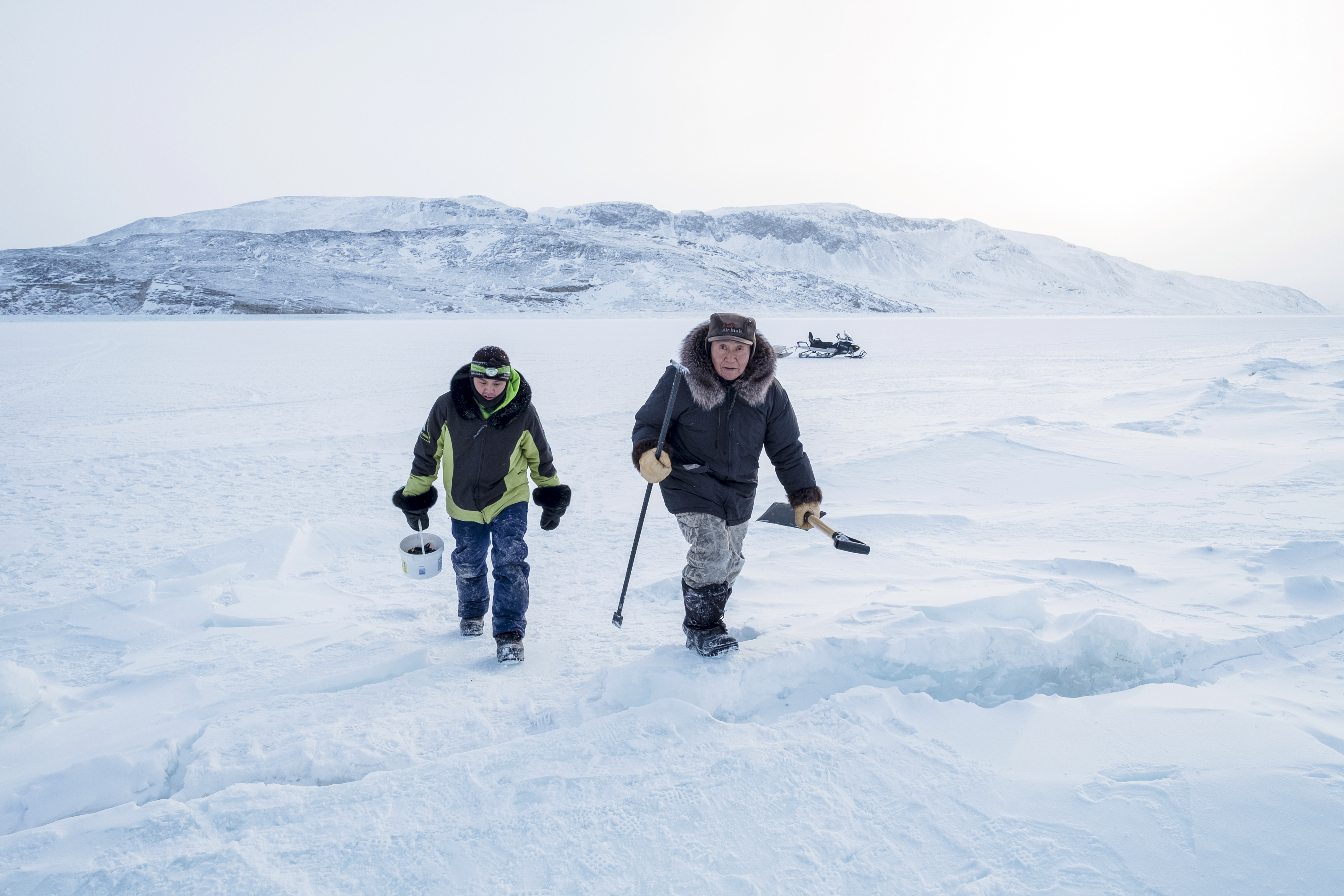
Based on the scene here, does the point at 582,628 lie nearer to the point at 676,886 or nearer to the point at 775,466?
A: the point at 775,466

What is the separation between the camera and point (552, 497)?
3232 millimetres

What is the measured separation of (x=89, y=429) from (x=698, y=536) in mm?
9064

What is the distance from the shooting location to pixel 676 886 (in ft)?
5.84

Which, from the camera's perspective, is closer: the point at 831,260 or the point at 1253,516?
the point at 1253,516

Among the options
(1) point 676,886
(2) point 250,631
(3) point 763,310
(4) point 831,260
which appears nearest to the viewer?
(1) point 676,886

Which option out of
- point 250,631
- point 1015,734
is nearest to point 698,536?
point 1015,734

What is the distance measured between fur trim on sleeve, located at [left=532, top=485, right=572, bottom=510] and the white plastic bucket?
48cm

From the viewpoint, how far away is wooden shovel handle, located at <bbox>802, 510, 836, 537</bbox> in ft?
9.72

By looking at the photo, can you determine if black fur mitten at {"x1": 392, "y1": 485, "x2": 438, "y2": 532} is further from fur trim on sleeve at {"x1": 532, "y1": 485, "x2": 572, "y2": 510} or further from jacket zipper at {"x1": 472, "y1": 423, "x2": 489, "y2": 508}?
fur trim on sleeve at {"x1": 532, "y1": 485, "x2": 572, "y2": 510}

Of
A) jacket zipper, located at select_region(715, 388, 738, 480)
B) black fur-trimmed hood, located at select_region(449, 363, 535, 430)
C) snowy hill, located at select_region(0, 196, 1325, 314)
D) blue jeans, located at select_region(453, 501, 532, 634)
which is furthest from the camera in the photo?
snowy hill, located at select_region(0, 196, 1325, 314)

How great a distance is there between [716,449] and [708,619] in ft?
2.39

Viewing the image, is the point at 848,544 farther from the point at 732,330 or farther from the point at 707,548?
the point at 732,330

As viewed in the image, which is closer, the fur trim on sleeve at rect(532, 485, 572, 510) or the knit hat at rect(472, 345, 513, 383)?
the knit hat at rect(472, 345, 513, 383)

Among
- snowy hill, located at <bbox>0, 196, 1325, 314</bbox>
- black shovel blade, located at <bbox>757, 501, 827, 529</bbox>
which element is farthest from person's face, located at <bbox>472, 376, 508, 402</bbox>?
snowy hill, located at <bbox>0, 196, 1325, 314</bbox>
